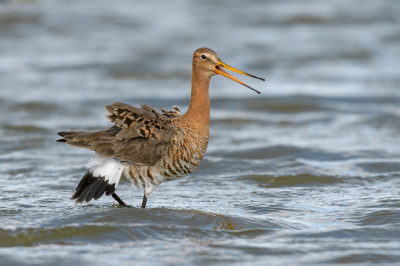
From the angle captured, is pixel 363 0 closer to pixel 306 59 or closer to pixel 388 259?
pixel 306 59

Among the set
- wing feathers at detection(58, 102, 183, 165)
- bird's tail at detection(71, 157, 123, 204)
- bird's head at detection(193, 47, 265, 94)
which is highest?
bird's head at detection(193, 47, 265, 94)

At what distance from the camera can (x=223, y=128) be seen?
10633mm

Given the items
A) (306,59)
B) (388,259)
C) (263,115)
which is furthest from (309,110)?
(388,259)

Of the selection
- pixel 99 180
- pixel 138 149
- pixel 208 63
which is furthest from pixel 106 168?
pixel 208 63

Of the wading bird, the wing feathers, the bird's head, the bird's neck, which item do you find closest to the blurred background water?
the wading bird

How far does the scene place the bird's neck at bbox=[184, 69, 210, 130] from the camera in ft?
21.1

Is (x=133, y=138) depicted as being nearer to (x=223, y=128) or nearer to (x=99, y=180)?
(x=99, y=180)

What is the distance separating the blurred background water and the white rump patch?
0.40m

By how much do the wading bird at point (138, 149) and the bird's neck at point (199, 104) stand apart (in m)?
0.06

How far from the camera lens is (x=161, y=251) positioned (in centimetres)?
507

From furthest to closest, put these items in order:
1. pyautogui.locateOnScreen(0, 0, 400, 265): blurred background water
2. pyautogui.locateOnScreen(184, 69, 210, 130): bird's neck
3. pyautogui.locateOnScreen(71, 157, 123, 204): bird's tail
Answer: pyautogui.locateOnScreen(184, 69, 210, 130): bird's neck → pyautogui.locateOnScreen(71, 157, 123, 204): bird's tail → pyautogui.locateOnScreen(0, 0, 400, 265): blurred background water

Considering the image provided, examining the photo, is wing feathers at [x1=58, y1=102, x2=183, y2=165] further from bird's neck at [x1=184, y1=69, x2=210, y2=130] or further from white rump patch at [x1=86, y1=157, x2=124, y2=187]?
bird's neck at [x1=184, y1=69, x2=210, y2=130]

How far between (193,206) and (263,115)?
5.17 metres

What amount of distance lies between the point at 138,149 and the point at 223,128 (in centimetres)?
460
